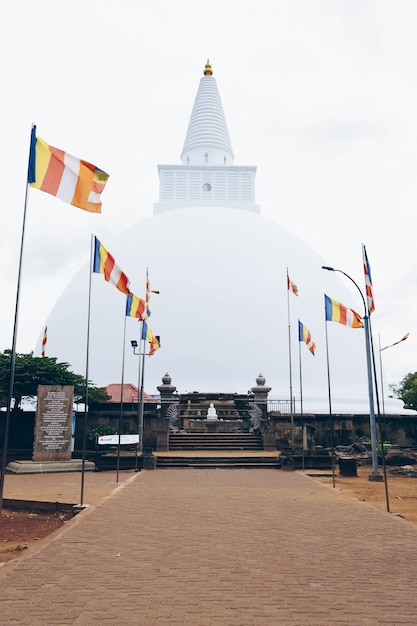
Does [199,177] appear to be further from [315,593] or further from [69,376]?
[315,593]

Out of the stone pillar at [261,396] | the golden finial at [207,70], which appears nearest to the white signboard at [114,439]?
the stone pillar at [261,396]

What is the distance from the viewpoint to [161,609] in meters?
5.08

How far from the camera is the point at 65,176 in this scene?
1001 cm

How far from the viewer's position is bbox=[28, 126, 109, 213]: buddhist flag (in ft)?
30.8

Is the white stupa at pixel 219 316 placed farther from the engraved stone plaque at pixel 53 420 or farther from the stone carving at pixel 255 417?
the engraved stone plaque at pixel 53 420

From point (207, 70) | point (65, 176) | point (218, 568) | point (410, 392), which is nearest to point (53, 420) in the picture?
point (65, 176)

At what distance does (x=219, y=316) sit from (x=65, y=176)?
25.4 meters

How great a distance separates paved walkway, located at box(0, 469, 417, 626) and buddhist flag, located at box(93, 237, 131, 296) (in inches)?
221

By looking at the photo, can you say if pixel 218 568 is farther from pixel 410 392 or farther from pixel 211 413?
pixel 410 392

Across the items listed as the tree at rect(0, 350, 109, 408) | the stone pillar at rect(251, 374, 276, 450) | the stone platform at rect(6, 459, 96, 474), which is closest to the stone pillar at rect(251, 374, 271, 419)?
the stone pillar at rect(251, 374, 276, 450)

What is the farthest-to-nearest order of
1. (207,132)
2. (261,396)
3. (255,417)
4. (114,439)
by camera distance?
(207,132) → (261,396) → (255,417) → (114,439)

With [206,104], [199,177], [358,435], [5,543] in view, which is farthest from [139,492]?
[206,104]

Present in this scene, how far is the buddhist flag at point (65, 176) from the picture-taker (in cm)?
938

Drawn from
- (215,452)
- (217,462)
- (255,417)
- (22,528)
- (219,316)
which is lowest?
(22,528)
